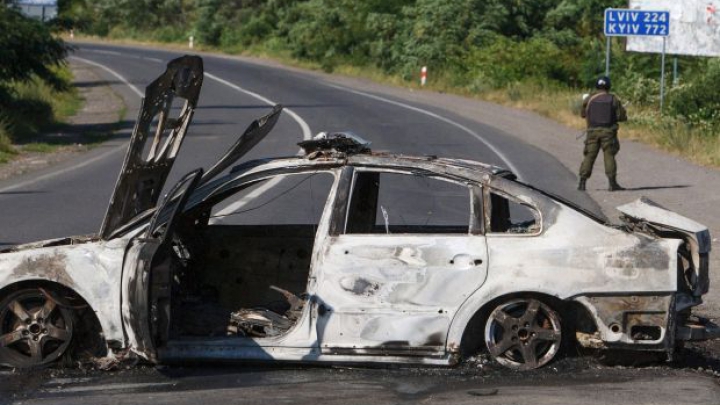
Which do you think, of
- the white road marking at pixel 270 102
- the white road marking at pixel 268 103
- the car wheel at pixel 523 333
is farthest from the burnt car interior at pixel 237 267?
the white road marking at pixel 270 102

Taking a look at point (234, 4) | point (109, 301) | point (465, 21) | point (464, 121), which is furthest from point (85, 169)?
point (234, 4)

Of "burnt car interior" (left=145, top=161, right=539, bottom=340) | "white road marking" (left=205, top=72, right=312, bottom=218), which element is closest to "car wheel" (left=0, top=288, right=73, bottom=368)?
"burnt car interior" (left=145, top=161, right=539, bottom=340)

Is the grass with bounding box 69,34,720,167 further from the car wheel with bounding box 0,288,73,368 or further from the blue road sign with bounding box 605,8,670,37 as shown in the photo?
the car wheel with bounding box 0,288,73,368

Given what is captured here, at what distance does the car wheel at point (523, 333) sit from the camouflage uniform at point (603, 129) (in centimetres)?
1267

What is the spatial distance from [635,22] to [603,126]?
14336 millimetres

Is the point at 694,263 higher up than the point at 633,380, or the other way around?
the point at 694,263

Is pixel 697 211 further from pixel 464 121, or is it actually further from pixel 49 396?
pixel 464 121

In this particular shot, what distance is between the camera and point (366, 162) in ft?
25.5

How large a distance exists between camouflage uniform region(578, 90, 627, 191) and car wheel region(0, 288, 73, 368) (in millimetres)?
13283

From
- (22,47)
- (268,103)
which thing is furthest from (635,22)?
(22,47)

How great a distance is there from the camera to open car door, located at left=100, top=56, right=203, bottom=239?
7.63 m

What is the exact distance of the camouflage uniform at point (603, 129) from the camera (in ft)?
65.2

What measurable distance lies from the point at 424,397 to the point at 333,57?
52.0 metres

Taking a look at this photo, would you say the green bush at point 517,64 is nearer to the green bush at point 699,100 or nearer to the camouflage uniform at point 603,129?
the green bush at point 699,100
